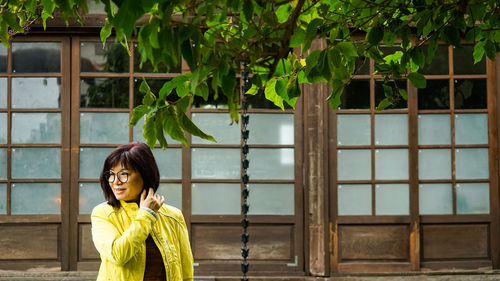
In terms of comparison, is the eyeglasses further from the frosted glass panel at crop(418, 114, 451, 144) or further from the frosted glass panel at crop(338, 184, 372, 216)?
the frosted glass panel at crop(418, 114, 451, 144)

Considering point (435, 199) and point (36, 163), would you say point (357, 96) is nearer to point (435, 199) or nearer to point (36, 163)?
point (435, 199)

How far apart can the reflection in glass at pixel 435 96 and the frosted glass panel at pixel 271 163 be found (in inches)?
53.0

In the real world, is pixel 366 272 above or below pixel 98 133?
below

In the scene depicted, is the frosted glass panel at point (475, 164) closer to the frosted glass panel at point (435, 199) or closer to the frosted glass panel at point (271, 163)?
the frosted glass panel at point (435, 199)

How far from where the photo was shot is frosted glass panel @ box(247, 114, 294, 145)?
6.36 metres

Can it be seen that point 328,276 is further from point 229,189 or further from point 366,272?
point 229,189

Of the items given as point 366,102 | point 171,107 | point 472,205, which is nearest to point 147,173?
point 171,107

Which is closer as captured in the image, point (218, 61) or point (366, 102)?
point (218, 61)

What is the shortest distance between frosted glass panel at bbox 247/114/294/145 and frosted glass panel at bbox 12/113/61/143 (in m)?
1.85

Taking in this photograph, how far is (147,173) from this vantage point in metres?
3.07

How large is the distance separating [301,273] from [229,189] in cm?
105

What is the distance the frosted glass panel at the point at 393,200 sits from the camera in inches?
250

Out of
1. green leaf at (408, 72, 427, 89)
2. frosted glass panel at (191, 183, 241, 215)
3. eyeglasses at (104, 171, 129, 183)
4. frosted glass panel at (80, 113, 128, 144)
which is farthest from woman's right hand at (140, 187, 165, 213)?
frosted glass panel at (80, 113, 128, 144)

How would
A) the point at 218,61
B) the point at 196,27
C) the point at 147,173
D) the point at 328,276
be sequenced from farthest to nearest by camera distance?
the point at 328,276 < the point at 147,173 < the point at 218,61 < the point at 196,27
